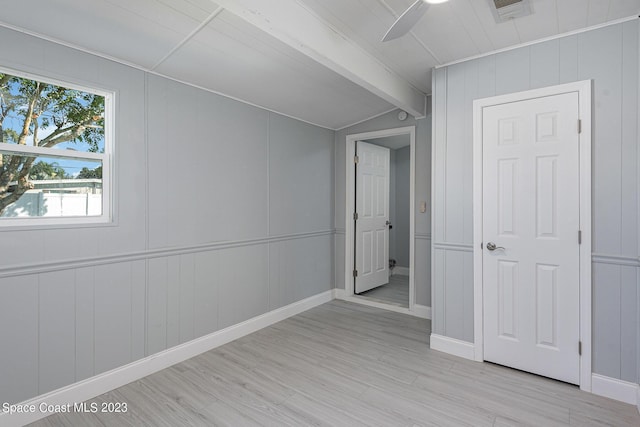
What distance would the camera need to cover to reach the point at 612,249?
2273 mm

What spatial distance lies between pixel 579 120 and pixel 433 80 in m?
1.18

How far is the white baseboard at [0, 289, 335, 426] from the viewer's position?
202 cm

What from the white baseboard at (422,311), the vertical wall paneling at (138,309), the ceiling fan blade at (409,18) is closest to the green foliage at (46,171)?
the vertical wall paneling at (138,309)

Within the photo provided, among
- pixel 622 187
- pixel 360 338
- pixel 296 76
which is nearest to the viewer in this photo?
pixel 622 187

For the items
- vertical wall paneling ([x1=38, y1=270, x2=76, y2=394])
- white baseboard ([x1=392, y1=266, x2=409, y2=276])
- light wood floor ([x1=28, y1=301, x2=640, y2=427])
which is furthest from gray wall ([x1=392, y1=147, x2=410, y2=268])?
vertical wall paneling ([x1=38, y1=270, x2=76, y2=394])

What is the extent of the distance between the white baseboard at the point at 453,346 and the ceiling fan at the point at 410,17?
8.17ft

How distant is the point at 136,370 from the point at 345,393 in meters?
1.56

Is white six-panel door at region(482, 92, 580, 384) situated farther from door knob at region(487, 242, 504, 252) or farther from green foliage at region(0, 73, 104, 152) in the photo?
green foliage at region(0, 73, 104, 152)

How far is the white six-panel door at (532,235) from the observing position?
241cm

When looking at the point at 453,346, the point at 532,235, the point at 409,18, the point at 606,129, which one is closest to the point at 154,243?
the point at 409,18

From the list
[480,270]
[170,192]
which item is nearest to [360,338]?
[480,270]

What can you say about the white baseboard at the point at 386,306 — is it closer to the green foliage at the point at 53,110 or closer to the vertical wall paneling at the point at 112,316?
the vertical wall paneling at the point at 112,316

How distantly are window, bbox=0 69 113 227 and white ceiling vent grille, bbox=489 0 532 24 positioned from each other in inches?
105

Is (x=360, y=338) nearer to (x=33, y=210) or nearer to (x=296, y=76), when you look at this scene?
(x=296, y=76)
